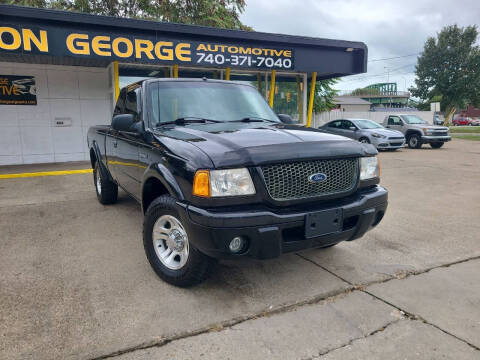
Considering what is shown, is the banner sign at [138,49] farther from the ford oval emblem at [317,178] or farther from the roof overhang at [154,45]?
the ford oval emblem at [317,178]

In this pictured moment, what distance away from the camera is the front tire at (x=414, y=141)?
17.0 meters

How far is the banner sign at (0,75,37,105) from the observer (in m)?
11.0

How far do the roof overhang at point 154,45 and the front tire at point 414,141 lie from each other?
18.8 feet

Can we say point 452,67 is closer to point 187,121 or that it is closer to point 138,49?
point 138,49

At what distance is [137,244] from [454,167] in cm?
1008

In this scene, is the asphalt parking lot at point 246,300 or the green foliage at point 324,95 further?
the green foliage at point 324,95

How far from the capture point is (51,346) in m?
2.37

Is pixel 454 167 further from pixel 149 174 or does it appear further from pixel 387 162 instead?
pixel 149 174

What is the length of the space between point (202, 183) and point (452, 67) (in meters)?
50.2

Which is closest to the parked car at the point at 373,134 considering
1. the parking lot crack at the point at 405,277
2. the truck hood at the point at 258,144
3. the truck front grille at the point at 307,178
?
the parking lot crack at the point at 405,277

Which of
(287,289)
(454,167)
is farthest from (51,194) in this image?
(454,167)

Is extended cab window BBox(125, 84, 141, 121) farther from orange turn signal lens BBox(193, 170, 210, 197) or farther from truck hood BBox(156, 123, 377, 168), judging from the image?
orange turn signal lens BBox(193, 170, 210, 197)

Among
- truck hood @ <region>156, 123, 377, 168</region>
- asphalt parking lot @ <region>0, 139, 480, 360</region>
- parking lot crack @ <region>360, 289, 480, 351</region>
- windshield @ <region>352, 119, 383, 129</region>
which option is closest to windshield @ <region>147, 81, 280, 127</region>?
truck hood @ <region>156, 123, 377, 168</region>

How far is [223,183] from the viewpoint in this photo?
2625 mm
